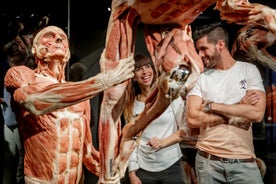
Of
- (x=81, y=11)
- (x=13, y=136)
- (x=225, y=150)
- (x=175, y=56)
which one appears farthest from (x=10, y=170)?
(x=175, y=56)

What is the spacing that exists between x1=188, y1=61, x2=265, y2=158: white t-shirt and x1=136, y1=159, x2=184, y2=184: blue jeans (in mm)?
96

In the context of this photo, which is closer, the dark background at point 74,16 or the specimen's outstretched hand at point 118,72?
the specimen's outstretched hand at point 118,72

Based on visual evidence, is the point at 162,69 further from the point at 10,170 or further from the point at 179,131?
the point at 10,170

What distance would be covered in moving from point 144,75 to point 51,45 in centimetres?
27

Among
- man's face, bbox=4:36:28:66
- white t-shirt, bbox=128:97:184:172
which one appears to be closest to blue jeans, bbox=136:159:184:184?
white t-shirt, bbox=128:97:184:172

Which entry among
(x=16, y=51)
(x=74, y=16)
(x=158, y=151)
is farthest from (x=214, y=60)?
(x=16, y=51)

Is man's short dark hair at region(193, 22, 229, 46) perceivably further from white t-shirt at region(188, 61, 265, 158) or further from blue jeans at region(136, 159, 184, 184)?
blue jeans at region(136, 159, 184, 184)

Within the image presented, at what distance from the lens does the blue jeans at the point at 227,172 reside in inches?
49.6

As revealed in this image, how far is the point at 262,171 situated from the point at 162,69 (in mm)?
531

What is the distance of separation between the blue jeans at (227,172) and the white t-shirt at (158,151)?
83mm

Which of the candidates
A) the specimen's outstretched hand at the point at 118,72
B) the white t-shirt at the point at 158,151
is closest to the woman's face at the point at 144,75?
the white t-shirt at the point at 158,151

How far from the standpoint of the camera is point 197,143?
4.29 feet

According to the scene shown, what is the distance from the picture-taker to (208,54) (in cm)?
130

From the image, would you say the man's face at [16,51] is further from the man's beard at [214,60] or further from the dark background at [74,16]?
the man's beard at [214,60]
